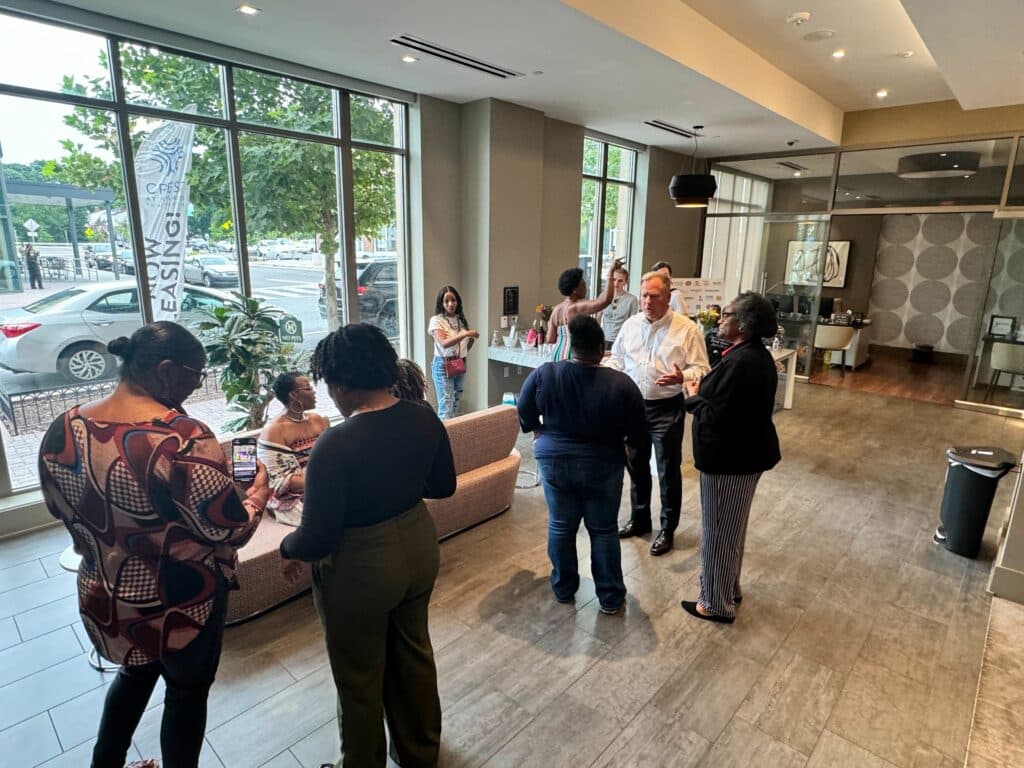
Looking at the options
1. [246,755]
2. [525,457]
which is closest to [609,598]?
[246,755]

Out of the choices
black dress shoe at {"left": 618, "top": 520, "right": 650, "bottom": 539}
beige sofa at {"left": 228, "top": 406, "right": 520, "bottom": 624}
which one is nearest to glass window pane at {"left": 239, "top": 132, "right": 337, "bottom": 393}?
beige sofa at {"left": 228, "top": 406, "right": 520, "bottom": 624}

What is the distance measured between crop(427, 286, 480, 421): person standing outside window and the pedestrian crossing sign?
1209 millimetres

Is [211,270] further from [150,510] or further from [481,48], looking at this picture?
[150,510]

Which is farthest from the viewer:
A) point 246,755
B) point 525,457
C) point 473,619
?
point 525,457

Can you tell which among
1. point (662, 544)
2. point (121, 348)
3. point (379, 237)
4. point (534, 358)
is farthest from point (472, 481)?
point (379, 237)

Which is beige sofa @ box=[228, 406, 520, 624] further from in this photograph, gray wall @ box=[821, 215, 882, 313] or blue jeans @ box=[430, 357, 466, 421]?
gray wall @ box=[821, 215, 882, 313]

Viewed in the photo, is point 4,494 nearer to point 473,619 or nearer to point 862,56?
point 473,619

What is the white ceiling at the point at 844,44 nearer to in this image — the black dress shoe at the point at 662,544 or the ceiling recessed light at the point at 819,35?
the ceiling recessed light at the point at 819,35

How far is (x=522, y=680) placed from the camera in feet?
7.97

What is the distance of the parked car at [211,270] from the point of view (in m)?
4.45

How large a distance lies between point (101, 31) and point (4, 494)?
3.12m

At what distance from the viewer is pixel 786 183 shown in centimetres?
848

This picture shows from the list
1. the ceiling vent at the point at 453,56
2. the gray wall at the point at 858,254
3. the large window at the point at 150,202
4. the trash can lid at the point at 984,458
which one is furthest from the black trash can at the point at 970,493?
the gray wall at the point at 858,254

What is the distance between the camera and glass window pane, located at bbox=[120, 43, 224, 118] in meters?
3.95
